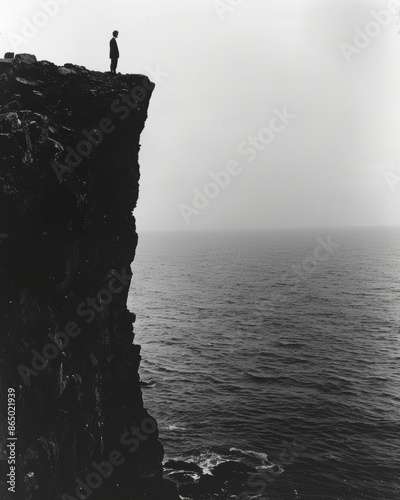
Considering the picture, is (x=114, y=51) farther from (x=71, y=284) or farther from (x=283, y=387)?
(x=283, y=387)

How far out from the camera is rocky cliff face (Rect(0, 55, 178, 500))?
2198 cm

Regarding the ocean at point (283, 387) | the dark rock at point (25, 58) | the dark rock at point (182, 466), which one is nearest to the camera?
the dark rock at point (25, 58)

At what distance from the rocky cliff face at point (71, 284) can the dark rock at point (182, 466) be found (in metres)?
1.33

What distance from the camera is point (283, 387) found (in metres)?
49.4

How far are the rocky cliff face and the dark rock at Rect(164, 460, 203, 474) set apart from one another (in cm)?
133

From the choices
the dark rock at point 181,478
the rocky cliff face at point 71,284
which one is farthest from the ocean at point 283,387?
the rocky cliff face at point 71,284

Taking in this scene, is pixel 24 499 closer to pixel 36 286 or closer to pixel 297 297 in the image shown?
pixel 36 286

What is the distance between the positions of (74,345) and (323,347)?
151 feet

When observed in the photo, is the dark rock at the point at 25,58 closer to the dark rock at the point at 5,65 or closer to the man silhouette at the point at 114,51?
the dark rock at the point at 5,65

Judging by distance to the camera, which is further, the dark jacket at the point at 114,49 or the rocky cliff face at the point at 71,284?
the dark jacket at the point at 114,49

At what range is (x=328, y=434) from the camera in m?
39.3

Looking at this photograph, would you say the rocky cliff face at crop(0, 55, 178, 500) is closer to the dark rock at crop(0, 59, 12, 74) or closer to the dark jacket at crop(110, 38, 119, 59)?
the dark rock at crop(0, 59, 12, 74)

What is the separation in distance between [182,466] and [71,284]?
2028cm

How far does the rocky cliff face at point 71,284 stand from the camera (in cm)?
2198
